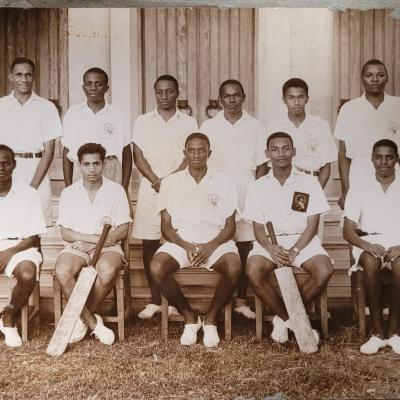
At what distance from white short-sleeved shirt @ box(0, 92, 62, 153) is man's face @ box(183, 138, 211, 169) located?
0.71 metres

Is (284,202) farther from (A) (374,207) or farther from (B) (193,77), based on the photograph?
(B) (193,77)

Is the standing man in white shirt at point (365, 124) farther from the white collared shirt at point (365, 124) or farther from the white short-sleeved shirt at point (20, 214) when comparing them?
the white short-sleeved shirt at point (20, 214)

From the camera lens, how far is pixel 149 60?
11.7 feet

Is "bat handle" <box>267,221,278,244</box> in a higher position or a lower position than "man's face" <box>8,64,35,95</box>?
lower

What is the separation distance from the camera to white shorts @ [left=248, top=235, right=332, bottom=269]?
2.96 metres

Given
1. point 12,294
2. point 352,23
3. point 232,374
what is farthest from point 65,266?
point 352,23

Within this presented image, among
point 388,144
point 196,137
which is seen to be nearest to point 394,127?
point 388,144

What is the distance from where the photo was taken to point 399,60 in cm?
299

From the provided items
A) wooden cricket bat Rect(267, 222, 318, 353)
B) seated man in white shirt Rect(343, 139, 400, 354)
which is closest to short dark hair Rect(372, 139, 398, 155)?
seated man in white shirt Rect(343, 139, 400, 354)

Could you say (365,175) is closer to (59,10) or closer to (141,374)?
(141,374)

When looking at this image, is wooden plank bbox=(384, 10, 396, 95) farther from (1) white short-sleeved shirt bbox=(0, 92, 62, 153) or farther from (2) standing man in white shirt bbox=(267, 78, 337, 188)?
(1) white short-sleeved shirt bbox=(0, 92, 62, 153)

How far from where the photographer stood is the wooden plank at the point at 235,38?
9.58ft

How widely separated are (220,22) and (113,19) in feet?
2.58

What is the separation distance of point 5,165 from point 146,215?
80cm
